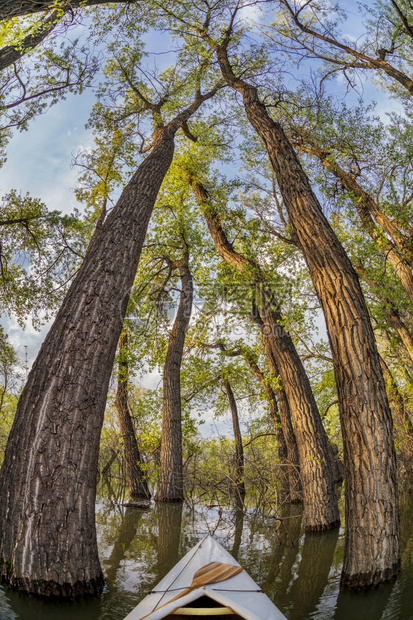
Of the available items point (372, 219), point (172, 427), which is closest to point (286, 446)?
point (172, 427)

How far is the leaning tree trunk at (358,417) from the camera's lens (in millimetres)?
4480

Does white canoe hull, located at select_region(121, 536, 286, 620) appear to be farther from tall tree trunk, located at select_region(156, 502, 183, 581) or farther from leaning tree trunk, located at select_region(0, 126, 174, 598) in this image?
tall tree trunk, located at select_region(156, 502, 183, 581)

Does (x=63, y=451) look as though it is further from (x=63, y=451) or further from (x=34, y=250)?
(x=34, y=250)

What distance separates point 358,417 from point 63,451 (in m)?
3.02

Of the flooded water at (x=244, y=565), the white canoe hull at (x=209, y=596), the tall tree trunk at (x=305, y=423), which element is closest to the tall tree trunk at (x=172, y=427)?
the flooded water at (x=244, y=565)

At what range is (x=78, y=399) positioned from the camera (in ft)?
14.3

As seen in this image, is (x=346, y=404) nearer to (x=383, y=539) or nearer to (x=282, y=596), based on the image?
(x=383, y=539)

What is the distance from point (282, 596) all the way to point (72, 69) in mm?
9879

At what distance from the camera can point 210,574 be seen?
11.4 feet

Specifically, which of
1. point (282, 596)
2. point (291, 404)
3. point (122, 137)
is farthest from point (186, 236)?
point (282, 596)

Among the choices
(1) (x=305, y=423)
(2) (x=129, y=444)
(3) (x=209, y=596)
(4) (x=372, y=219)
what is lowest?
(3) (x=209, y=596)

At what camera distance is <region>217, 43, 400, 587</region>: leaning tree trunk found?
448cm

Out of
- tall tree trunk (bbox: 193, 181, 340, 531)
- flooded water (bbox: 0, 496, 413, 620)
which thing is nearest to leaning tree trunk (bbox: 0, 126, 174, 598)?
flooded water (bbox: 0, 496, 413, 620)

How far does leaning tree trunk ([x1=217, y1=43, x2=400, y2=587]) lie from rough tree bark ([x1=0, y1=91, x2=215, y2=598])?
2470mm
